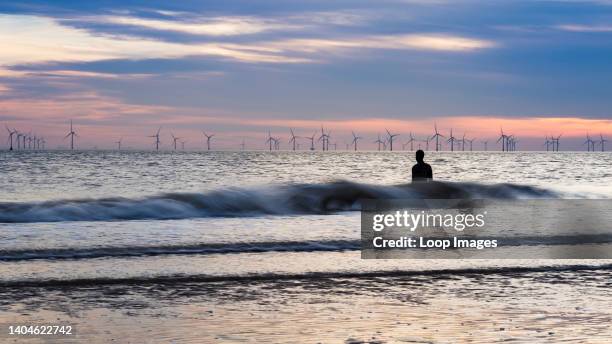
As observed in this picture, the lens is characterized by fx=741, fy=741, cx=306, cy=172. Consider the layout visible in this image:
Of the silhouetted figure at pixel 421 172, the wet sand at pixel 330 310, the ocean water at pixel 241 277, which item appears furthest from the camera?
the silhouetted figure at pixel 421 172

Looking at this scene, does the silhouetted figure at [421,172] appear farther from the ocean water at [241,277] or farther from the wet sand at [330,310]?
the wet sand at [330,310]

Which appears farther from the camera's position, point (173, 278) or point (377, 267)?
point (377, 267)

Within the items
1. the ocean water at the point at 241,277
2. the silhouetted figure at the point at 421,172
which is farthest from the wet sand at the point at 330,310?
the silhouetted figure at the point at 421,172

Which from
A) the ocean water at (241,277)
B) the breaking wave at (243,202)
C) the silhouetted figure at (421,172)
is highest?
the silhouetted figure at (421,172)

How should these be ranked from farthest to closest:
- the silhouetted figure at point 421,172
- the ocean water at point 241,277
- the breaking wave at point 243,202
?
the breaking wave at point 243,202, the silhouetted figure at point 421,172, the ocean water at point 241,277

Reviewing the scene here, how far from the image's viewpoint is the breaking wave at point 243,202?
105ft

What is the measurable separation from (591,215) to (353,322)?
74.6ft

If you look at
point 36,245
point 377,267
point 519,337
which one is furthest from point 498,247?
point 36,245

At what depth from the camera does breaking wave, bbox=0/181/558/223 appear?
105ft

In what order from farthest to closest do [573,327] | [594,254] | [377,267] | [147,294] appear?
[594,254]
[377,267]
[147,294]
[573,327]

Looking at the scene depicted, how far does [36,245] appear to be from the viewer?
1948cm

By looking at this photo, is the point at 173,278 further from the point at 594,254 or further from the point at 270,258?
the point at 594,254

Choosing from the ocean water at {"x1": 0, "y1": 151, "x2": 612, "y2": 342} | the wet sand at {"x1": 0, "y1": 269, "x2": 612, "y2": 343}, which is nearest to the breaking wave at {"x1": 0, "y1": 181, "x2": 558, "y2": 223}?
the ocean water at {"x1": 0, "y1": 151, "x2": 612, "y2": 342}

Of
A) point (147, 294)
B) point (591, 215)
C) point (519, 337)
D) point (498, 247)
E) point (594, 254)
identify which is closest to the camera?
point (519, 337)
